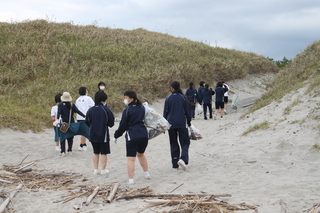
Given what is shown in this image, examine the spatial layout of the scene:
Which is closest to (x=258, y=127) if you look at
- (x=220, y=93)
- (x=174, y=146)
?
(x=174, y=146)

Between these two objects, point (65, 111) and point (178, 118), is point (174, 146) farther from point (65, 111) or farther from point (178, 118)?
point (65, 111)

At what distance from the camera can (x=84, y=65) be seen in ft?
81.9

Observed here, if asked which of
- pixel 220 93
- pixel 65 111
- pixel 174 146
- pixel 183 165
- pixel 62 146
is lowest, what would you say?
pixel 183 165

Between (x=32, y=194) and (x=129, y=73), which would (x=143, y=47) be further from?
(x=32, y=194)

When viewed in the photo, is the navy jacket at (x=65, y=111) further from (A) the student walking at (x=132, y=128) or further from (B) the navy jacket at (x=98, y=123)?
(A) the student walking at (x=132, y=128)

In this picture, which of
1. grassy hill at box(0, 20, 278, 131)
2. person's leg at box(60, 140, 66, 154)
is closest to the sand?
person's leg at box(60, 140, 66, 154)

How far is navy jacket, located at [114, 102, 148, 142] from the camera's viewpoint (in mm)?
7363

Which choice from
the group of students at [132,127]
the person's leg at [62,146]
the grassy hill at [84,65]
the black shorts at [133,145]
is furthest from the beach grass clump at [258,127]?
the grassy hill at [84,65]

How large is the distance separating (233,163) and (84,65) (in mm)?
18029

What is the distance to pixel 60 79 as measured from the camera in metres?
22.2

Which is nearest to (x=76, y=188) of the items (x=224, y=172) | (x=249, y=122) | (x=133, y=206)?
(x=133, y=206)

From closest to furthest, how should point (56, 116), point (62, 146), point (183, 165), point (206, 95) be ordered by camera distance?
1. point (183, 165)
2. point (62, 146)
3. point (56, 116)
4. point (206, 95)

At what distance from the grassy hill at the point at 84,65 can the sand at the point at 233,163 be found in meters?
3.59

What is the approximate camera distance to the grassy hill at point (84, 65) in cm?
1861
